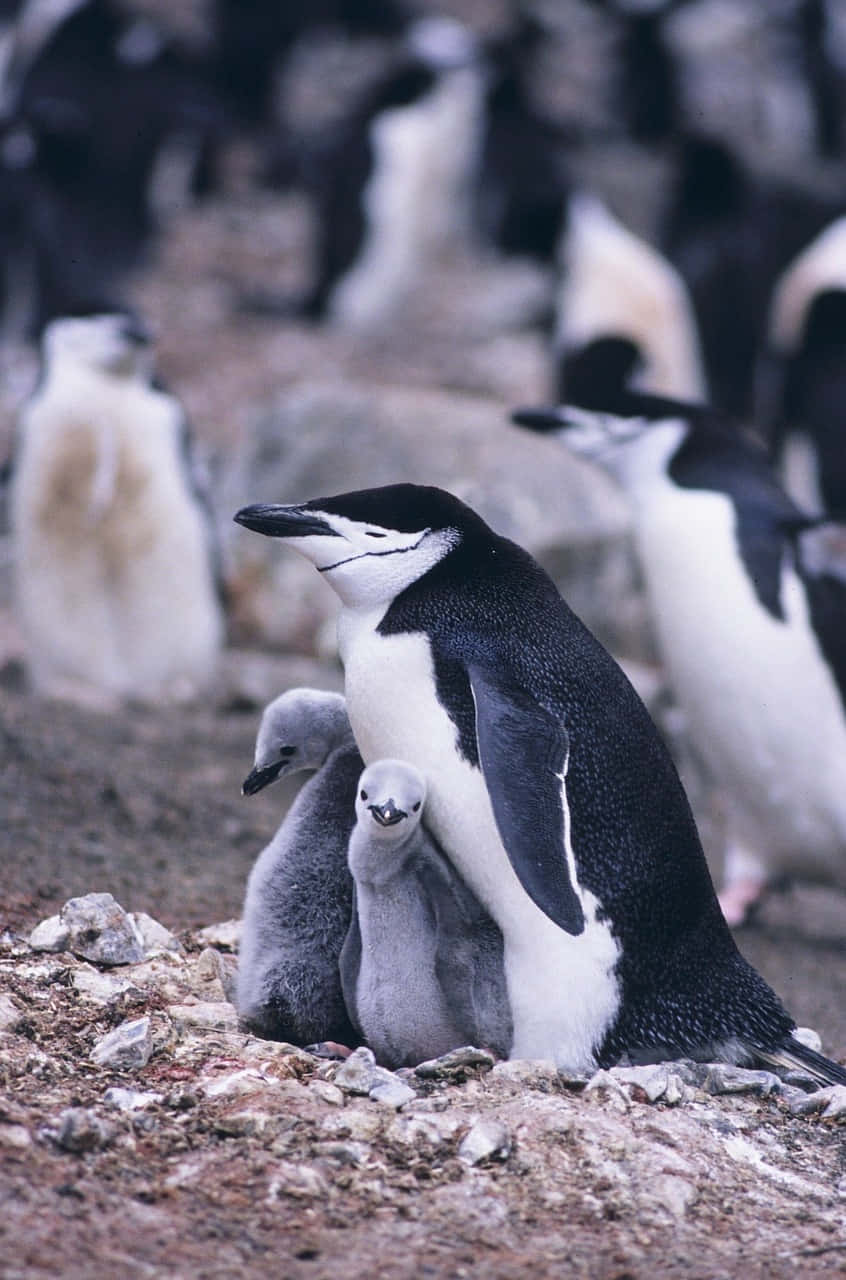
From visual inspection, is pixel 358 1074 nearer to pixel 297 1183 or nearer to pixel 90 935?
pixel 297 1183

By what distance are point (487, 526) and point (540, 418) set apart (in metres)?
2.34

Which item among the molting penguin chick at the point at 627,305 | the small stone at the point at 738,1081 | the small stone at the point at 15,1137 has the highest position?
the molting penguin chick at the point at 627,305

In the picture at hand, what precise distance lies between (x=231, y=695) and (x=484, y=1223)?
192 inches

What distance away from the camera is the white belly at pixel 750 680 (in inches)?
218

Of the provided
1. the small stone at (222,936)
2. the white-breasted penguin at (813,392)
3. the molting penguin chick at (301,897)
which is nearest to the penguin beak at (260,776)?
the molting penguin chick at (301,897)

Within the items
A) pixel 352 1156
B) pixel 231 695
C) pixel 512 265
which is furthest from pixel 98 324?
pixel 512 265

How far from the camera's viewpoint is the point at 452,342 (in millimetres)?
12383

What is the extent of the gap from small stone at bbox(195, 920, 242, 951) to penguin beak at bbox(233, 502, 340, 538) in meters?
1.04

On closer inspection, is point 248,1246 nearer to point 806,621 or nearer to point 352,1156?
point 352,1156

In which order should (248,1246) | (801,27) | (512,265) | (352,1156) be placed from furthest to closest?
(801,27) → (512,265) → (352,1156) → (248,1246)

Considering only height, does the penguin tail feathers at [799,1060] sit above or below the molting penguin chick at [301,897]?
below

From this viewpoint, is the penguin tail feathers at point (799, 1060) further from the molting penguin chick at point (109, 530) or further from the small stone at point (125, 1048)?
the molting penguin chick at point (109, 530)

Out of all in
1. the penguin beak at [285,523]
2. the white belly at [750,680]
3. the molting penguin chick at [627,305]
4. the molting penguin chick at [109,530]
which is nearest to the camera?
the penguin beak at [285,523]

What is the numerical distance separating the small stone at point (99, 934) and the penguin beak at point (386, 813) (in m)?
0.82
